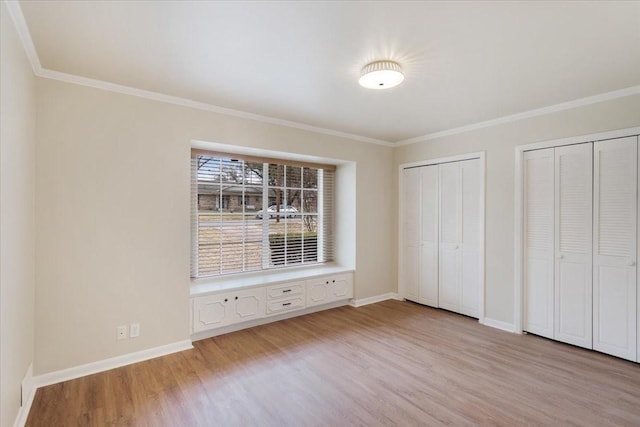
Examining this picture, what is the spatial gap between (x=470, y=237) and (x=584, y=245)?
1170 millimetres

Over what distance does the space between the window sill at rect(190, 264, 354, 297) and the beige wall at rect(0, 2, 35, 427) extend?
1319mm

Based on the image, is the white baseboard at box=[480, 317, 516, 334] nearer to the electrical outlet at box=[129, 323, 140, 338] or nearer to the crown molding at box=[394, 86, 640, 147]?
the crown molding at box=[394, 86, 640, 147]

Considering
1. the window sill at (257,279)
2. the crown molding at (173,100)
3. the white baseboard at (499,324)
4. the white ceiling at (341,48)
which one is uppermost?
the white ceiling at (341,48)

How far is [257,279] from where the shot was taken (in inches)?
152

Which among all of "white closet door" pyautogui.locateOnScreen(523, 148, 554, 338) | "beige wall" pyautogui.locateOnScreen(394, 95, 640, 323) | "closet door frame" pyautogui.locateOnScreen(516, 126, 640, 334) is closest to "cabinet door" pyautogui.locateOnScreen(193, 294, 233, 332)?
"beige wall" pyautogui.locateOnScreen(394, 95, 640, 323)

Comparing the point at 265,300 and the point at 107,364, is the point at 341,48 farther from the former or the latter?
the point at 107,364

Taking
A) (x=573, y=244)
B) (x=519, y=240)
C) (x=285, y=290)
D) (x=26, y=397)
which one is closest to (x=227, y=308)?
(x=285, y=290)

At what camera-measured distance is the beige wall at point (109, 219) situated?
8.16 ft

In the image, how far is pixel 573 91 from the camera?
2900 mm

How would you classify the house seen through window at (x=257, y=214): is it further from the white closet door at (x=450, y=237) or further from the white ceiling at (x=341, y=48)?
the white closet door at (x=450, y=237)

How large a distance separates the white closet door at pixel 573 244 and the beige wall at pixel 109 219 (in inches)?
142

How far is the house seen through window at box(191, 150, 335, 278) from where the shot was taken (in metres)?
3.76

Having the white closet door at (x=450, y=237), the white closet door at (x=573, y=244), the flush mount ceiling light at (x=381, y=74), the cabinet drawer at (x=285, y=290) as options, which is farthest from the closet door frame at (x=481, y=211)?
the flush mount ceiling light at (x=381, y=74)

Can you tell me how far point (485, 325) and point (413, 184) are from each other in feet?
7.03
